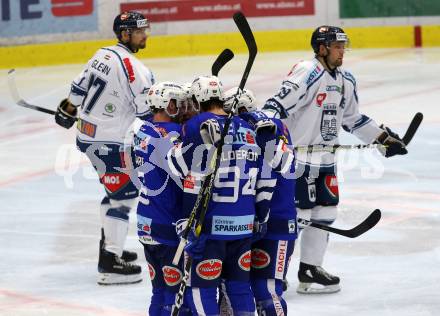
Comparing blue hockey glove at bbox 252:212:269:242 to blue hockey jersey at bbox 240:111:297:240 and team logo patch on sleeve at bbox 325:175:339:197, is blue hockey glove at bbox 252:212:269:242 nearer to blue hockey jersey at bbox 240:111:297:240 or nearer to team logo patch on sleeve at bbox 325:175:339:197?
blue hockey jersey at bbox 240:111:297:240

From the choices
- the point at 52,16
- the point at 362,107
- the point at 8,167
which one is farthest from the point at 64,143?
the point at 52,16

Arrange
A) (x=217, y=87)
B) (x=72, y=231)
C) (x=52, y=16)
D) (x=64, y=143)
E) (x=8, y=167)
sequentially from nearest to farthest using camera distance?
(x=217, y=87) → (x=72, y=231) → (x=8, y=167) → (x=64, y=143) → (x=52, y=16)

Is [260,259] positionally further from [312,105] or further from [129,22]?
[129,22]

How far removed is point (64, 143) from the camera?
11.5 meters

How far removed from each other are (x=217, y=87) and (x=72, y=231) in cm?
350

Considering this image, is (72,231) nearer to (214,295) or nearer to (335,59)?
(335,59)

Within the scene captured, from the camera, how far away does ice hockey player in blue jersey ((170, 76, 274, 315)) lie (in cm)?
496

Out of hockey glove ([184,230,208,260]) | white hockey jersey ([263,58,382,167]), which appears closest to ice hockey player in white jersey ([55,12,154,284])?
white hockey jersey ([263,58,382,167])

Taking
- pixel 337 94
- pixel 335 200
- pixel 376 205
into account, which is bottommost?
pixel 376 205

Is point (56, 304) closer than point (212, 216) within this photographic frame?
No

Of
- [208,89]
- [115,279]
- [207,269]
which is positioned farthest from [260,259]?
[115,279]

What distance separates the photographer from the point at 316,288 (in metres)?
6.61

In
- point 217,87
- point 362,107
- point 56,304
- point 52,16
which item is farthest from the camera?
point 52,16

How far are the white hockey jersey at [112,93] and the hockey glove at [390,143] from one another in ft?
4.80
